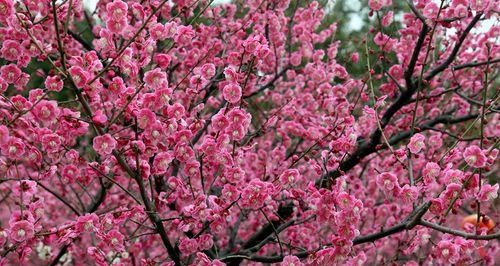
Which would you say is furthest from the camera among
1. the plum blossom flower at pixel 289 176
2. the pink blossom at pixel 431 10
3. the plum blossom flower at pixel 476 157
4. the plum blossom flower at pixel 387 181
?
the pink blossom at pixel 431 10

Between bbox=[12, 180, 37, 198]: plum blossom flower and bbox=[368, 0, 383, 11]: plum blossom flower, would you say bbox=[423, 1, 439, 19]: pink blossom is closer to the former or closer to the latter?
bbox=[368, 0, 383, 11]: plum blossom flower

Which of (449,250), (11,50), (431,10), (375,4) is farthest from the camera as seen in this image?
(375,4)

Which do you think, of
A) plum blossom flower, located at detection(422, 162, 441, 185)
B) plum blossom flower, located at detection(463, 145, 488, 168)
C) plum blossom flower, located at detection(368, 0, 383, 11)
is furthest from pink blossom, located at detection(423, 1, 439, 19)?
plum blossom flower, located at detection(463, 145, 488, 168)

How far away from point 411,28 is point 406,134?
2.75 feet

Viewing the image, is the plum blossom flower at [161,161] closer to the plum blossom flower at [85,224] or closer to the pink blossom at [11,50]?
the plum blossom flower at [85,224]

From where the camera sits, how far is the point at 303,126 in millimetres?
4414

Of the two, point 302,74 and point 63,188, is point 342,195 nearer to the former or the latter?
point 302,74

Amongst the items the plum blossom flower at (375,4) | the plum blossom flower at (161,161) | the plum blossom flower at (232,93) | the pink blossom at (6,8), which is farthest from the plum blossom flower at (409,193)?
the pink blossom at (6,8)

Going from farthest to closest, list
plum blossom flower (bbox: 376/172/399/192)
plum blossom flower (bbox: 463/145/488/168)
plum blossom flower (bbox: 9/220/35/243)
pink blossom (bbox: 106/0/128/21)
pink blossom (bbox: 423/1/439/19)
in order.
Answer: pink blossom (bbox: 423/1/439/19) → plum blossom flower (bbox: 376/172/399/192) → pink blossom (bbox: 106/0/128/21) → plum blossom flower (bbox: 9/220/35/243) → plum blossom flower (bbox: 463/145/488/168)

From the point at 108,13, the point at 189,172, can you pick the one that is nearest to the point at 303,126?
the point at 189,172

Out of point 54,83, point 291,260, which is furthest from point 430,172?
point 54,83

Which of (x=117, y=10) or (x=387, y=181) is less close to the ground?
(x=117, y=10)

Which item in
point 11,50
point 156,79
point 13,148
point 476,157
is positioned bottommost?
point 476,157

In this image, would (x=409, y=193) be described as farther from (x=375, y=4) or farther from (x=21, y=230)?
(x=21, y=230)
